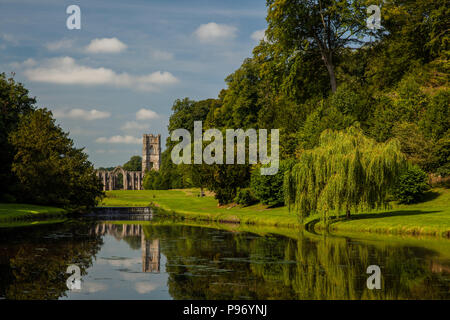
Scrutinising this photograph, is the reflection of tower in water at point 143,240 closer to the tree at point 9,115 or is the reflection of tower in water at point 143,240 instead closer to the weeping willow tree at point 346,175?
the weeping willow tree at point 346,175

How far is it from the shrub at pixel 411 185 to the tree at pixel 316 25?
17.2m

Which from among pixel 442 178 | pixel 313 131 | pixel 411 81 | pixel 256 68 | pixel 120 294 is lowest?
pixel 120 294

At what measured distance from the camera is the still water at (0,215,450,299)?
15.9 m

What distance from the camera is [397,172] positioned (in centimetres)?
3391

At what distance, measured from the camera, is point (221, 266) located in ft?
68.6

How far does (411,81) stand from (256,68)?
1430 inches

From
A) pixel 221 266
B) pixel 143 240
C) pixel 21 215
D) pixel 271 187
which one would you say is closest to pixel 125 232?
pixel 143 240

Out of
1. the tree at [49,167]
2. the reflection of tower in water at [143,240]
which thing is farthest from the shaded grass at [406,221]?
the tree at [49,167]

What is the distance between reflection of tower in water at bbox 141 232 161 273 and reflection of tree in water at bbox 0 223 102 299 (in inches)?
92.8

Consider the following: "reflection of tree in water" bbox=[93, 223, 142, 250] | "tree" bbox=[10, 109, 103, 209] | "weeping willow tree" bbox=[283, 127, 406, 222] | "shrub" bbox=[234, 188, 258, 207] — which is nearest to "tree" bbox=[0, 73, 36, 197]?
"tree" bbox=[10, 109, 103, 209]

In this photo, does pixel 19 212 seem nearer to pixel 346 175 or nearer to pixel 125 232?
pixel 125 232

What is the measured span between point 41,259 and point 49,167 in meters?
34.0
